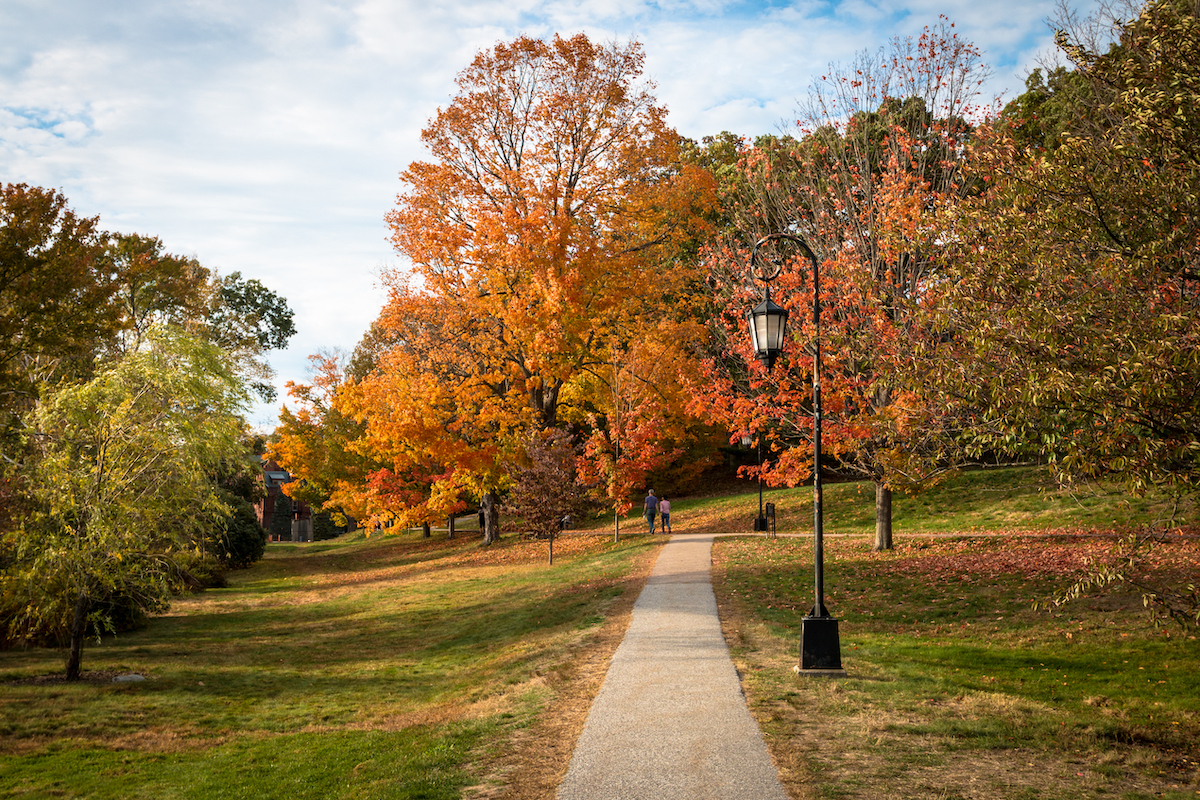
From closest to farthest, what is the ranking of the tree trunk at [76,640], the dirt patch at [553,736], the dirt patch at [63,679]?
the dirt patch at [553,736] → the dirt patch at [63,679] → the tree trunk at [76,640]

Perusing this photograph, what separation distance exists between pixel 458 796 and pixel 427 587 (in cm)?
1710

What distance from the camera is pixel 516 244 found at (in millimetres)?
23000

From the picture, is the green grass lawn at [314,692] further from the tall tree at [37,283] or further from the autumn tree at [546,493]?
the tall tree at [37,283]

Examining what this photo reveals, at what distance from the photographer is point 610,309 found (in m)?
23.4

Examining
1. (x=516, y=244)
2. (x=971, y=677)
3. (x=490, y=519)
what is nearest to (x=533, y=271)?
(x=516, y=244)

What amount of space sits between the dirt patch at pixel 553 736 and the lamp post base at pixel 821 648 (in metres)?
2.46

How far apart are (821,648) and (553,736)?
3634 millimetres

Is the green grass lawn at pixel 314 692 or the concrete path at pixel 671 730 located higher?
the concrete path at pixel 671 730

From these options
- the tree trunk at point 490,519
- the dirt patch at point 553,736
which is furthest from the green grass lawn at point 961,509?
the dirt patch at point 553,736

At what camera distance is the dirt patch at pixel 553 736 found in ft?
19.9

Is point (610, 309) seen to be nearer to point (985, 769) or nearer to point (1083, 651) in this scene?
point (1083, 651)

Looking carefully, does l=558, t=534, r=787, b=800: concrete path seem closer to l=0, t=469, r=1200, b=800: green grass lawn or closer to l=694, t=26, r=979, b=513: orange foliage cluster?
l=0, t=469, r=1200, b=800: green grass lawn

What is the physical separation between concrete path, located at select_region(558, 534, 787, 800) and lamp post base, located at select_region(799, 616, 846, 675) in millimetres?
945

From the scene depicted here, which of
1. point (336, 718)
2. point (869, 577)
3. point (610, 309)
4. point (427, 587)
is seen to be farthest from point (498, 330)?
point (336, 718)
